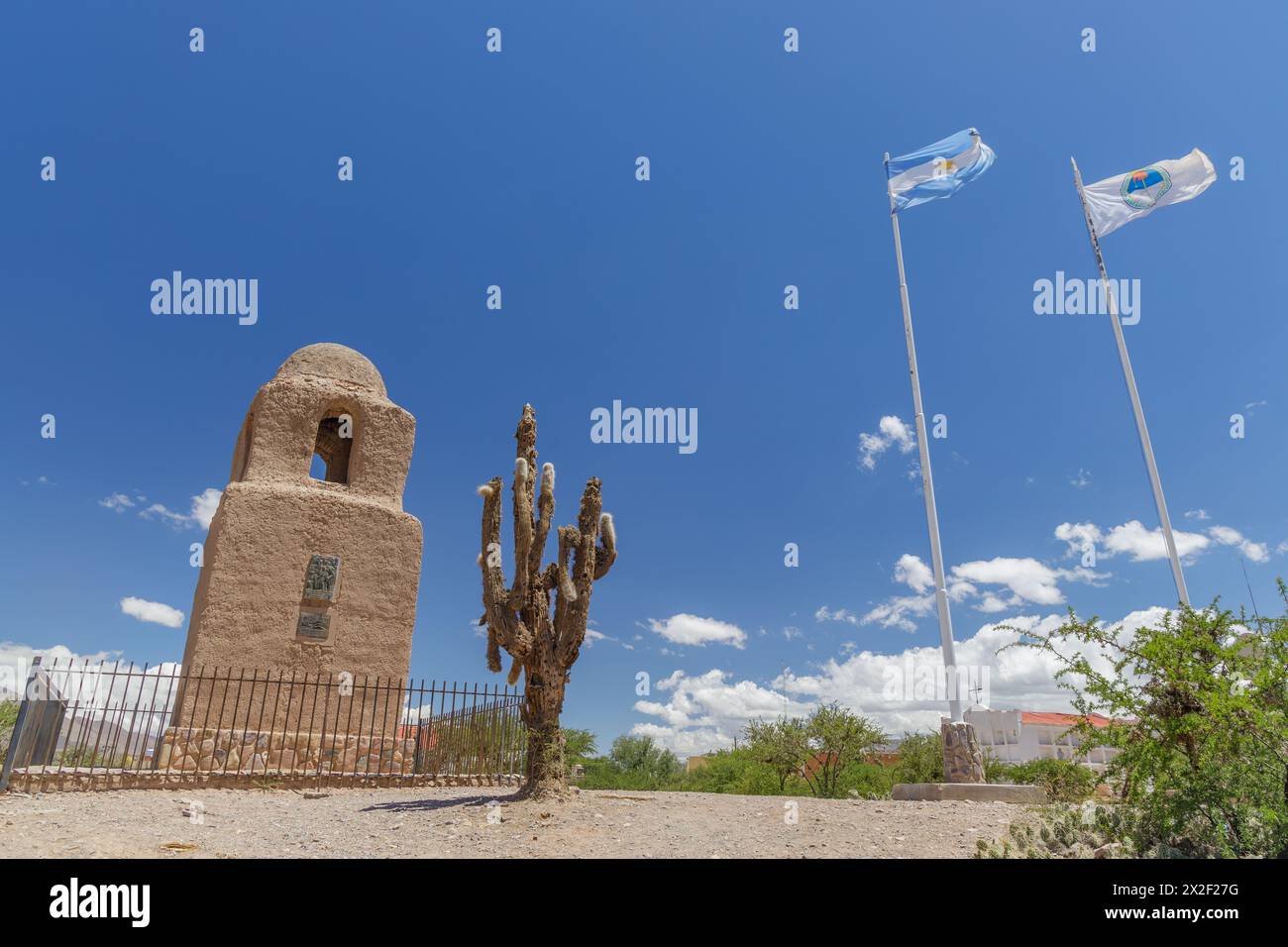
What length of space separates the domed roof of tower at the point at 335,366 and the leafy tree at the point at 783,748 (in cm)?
1511

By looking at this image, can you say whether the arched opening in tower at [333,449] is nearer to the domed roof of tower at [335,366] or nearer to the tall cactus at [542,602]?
the domed roof of tower at [335,366]

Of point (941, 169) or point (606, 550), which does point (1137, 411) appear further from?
point (606, 550)

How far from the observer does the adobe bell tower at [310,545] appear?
13.7 meters

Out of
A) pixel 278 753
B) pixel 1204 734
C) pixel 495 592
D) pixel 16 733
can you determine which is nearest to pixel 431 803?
pixel 495 592

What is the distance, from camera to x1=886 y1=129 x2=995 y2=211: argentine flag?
19.9m

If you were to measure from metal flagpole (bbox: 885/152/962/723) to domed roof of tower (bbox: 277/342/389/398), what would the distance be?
12225 mm

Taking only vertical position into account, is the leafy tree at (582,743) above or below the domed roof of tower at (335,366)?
below

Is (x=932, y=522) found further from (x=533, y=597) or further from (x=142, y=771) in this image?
(x=142, y=771)

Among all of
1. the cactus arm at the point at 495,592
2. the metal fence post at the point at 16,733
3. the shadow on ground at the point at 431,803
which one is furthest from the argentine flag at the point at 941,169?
the metal fence post at the point at 16,733

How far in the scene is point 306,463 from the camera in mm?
15508

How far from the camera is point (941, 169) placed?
65.7 ft
